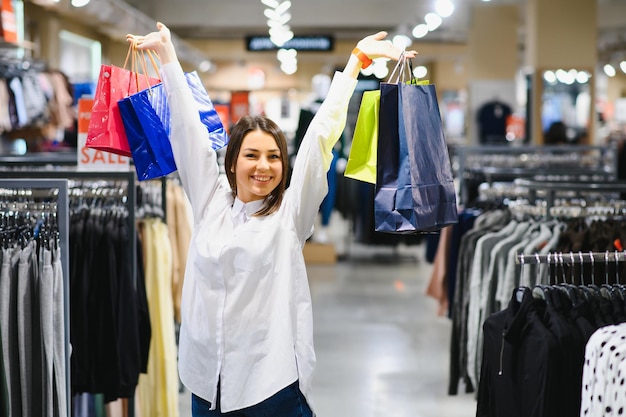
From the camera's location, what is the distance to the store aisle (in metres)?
5.54

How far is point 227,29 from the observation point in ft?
74.0

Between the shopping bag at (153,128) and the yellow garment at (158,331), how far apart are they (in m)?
1.45

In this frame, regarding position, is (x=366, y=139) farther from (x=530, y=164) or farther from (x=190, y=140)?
(x=530, y=164)

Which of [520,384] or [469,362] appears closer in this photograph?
[520,384]

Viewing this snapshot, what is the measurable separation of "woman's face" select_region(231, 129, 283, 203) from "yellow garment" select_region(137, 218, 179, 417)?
6.22 feet

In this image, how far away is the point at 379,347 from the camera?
705cm

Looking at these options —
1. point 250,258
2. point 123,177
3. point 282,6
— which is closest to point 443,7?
point 282,6

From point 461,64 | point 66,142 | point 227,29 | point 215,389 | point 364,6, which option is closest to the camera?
point 215,389

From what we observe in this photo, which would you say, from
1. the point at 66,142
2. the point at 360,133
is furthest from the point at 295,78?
the point at 360,133

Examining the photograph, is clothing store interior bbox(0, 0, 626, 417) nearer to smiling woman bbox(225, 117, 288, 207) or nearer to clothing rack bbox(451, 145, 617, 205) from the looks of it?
clothing rack bbox(451, 145, 617, 205)

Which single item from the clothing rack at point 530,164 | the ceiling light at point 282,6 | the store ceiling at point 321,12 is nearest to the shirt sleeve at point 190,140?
the clothing rack at point 530,164

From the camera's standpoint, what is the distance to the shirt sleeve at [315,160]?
8.75 ft

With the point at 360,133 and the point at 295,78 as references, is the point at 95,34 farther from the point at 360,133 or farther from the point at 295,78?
the point at 360,133

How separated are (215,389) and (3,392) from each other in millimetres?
864
